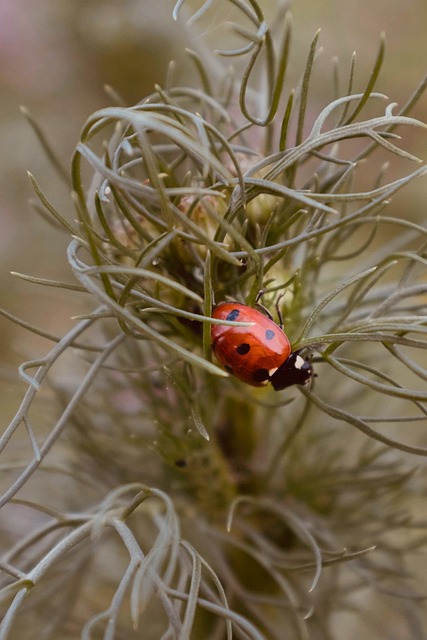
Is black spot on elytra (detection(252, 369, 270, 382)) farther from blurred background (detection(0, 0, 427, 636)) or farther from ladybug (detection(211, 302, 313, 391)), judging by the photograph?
blurred background (detection(0, 0, 427, 636))

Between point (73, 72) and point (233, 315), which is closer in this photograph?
point (233, 315)

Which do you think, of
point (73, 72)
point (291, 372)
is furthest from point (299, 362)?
point (73, 72)

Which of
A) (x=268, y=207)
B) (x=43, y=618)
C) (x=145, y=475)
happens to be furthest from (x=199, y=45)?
(x=43, y=618)

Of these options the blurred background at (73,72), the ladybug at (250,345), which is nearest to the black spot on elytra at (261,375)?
the ladybug at (250,345)

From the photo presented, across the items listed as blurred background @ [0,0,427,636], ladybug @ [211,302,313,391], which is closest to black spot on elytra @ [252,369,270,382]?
ladybug @ [211,302,313,391]

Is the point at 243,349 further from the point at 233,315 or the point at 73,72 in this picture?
the point at 73,72

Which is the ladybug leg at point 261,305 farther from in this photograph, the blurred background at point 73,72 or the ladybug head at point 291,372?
the blurred background at point 73,72

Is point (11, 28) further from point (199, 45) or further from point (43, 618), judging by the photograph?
point (43, 618)
